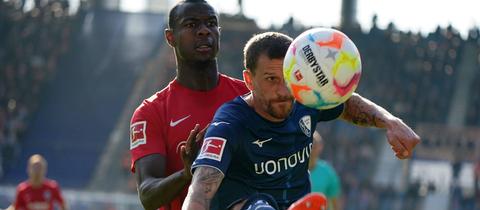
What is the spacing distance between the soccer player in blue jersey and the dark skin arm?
0.46 feet

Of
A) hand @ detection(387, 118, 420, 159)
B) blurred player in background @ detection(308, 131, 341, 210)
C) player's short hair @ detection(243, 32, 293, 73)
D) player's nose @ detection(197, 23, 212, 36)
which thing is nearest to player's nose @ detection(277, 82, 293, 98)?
player's short hair @ detection(243, 32, 293, 73)

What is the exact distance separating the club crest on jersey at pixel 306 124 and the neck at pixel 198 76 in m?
0.79

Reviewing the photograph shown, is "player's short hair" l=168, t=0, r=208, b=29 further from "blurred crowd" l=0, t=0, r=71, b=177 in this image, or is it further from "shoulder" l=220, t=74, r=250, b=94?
"blurred crowd" l=0, t=0, r=71, b=177

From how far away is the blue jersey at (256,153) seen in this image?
18.2 feet

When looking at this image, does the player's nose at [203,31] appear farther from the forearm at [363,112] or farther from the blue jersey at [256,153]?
the forearm at [363,112]

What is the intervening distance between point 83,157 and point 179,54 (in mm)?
19333

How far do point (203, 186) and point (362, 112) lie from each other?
126 cm

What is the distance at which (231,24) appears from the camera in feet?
91.8

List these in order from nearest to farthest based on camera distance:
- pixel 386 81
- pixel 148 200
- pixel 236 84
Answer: pixel 148 200 → pixel 236 84 → pixel 386 81

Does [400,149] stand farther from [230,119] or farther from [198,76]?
[198,76]

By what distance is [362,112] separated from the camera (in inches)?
246

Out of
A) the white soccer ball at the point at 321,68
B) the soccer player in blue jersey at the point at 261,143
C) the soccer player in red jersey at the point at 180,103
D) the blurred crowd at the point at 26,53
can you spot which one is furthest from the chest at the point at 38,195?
the blurred crowd at the point at 26,53

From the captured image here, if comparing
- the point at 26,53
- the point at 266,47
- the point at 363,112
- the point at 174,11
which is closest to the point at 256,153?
the point at 266,47

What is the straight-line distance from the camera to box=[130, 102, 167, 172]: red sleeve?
6273mm
